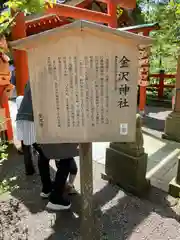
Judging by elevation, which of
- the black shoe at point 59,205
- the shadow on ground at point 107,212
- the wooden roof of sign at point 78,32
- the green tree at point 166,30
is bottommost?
the shadow on ground at point 107,212

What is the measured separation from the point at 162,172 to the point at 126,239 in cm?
167

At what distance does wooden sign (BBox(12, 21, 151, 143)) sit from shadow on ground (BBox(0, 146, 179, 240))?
1177mm

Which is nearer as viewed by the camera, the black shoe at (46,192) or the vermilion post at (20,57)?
the black shoe at (46,192)

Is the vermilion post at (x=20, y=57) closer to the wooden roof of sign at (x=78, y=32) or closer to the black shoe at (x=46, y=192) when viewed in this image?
the black shoe at (x=46, y=192)

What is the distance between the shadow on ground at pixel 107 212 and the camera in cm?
238

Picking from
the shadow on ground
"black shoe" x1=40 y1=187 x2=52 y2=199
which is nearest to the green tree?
the shadow on ground

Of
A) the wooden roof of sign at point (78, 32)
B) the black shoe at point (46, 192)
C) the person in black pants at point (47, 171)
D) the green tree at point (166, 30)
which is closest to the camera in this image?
the wooden roof of sign at point (78, 32)

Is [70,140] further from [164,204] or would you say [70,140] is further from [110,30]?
[164,204]

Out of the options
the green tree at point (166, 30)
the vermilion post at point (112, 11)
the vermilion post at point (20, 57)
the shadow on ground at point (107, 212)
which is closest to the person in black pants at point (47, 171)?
the shadow on ground at point (107, 212)

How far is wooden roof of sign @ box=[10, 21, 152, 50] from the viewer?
145 cm

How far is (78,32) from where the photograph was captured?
1.50 metres

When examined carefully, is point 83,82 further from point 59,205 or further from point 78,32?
point 59,205

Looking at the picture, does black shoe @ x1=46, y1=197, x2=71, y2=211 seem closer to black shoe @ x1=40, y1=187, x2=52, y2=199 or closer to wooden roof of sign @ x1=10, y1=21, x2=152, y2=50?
black shoe @ x1=40, y1=187, x2=52, y2=199

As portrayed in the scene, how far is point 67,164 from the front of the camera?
255 cm
